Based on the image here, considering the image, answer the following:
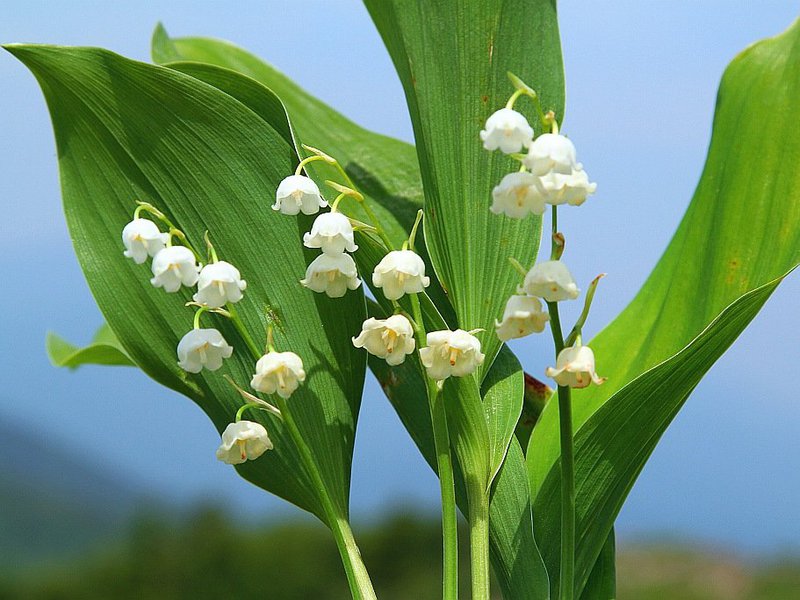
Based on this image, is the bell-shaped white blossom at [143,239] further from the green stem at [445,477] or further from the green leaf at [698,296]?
the green leaf at [698,296]

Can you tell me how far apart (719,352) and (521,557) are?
23 cm

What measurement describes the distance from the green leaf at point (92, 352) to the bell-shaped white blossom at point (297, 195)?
0.35 meters

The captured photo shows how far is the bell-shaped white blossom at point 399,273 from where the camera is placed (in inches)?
19.7

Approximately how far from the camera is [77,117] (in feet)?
2.09

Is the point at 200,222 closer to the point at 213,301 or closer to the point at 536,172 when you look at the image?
the point at 213,301

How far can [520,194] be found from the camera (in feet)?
1.48

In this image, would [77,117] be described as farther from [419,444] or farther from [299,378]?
[419,444]

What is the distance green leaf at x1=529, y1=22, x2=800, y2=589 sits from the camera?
1.90ft

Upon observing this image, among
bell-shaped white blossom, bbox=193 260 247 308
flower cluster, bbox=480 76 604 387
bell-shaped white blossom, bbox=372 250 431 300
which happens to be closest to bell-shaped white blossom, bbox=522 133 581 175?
flower cluster, bbox=480 76 604 387

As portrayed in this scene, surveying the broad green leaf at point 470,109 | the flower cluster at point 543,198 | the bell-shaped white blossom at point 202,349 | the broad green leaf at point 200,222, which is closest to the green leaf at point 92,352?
the broad green leaf at point 200,222

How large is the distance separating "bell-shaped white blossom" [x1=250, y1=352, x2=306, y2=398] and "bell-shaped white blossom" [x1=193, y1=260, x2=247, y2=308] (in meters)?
0.05

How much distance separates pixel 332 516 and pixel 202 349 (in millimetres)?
189

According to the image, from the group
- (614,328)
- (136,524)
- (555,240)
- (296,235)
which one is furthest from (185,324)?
(136,524)

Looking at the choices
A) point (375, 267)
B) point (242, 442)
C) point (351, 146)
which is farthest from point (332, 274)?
point (351, 146)
